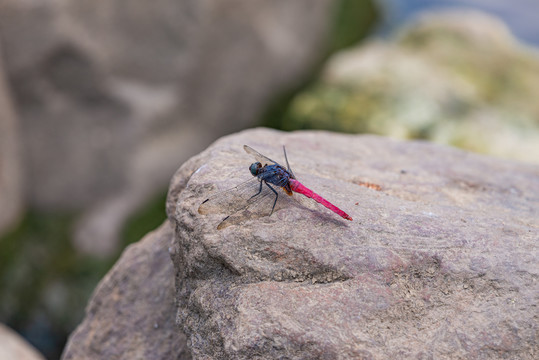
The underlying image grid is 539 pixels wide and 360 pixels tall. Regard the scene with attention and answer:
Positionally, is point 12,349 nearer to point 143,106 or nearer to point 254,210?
point 143,106

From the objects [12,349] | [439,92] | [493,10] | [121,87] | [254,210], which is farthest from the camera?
[493,10]

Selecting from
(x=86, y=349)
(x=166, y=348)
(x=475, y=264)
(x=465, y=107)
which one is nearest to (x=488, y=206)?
(x=475, y=264)

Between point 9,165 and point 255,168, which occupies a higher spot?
point 255,168

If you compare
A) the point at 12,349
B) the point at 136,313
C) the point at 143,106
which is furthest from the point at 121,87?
the point at 136,313

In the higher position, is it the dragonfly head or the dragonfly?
the dragonfly head

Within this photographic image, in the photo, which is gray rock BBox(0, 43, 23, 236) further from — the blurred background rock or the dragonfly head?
the dragonfly head

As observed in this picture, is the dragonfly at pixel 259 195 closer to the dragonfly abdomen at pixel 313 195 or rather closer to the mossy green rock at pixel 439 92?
the dragonfly abdomen at pixel 313 195

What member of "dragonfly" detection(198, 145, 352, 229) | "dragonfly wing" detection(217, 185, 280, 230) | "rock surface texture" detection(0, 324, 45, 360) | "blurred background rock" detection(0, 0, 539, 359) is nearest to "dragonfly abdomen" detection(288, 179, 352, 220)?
"dragonfly" detection(198, 145, 352, 229)

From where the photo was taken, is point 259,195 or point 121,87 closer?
point 259,195
